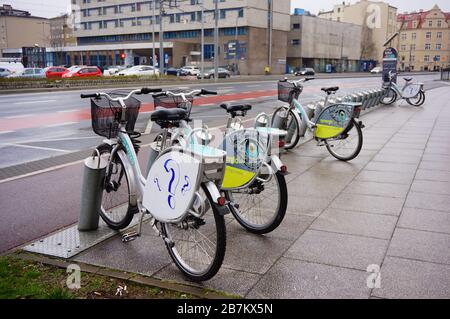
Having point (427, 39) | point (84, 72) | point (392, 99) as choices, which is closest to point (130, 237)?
point (392, 99)

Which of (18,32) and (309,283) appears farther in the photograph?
(18,32)

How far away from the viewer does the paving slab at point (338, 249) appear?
387cm

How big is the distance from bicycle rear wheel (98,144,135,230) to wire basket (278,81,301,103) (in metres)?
4.09

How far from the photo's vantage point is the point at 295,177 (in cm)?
676

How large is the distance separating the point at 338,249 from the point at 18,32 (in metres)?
105

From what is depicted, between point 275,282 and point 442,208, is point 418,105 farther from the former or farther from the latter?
point 275,282

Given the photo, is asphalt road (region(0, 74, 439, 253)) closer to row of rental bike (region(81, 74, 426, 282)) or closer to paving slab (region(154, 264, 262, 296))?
row of rental bike (region(81, 74, 426, 282))

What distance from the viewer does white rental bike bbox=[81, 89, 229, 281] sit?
11.0 feet

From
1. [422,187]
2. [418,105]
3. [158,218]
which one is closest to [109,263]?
[158,218]

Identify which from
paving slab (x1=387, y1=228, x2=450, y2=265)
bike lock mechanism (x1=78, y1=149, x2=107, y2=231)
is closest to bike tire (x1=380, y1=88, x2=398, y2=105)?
paving slab (x1=387, y1=228, x2=450, y2=265)

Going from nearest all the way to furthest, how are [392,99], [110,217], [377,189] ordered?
[110,217] < [377,189] < [392,99]

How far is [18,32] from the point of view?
96.2m

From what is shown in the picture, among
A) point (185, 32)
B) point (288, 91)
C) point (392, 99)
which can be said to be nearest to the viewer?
point (288, 91)

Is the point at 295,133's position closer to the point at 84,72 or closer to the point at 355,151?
the point at 355,151
